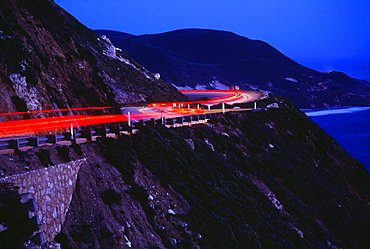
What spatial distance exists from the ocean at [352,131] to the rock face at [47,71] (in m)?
42.4

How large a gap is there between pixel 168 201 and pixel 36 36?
2284 centimetres

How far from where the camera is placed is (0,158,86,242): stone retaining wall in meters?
11.3

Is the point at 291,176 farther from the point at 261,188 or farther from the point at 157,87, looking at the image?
the point at 157,87

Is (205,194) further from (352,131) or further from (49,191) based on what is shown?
(352,131)

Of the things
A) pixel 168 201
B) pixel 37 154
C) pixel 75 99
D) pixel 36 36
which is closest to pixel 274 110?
pixel 75 99

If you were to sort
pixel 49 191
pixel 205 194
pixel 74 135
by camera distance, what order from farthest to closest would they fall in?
pixel 205 194, pixel 74 135, pixel 49 191

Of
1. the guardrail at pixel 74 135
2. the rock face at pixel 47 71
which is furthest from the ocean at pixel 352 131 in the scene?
the guardrail at pixel 74 135

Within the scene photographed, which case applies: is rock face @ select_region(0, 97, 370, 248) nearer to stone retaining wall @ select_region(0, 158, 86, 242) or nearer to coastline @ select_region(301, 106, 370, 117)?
stone retaining wall @ select_region(0, 158, 86, 242)

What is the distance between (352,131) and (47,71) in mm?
95632

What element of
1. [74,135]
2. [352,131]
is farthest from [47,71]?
[352,131]

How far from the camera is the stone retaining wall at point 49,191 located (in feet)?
37.0

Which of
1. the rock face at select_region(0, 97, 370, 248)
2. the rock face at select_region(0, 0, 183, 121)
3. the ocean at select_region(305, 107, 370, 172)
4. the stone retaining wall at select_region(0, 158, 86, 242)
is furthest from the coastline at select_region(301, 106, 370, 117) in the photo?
the stone retaining wall at select_region(0, 158, 86, 242)

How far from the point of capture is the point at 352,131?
110625 mm

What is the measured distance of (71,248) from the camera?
11219 mm
